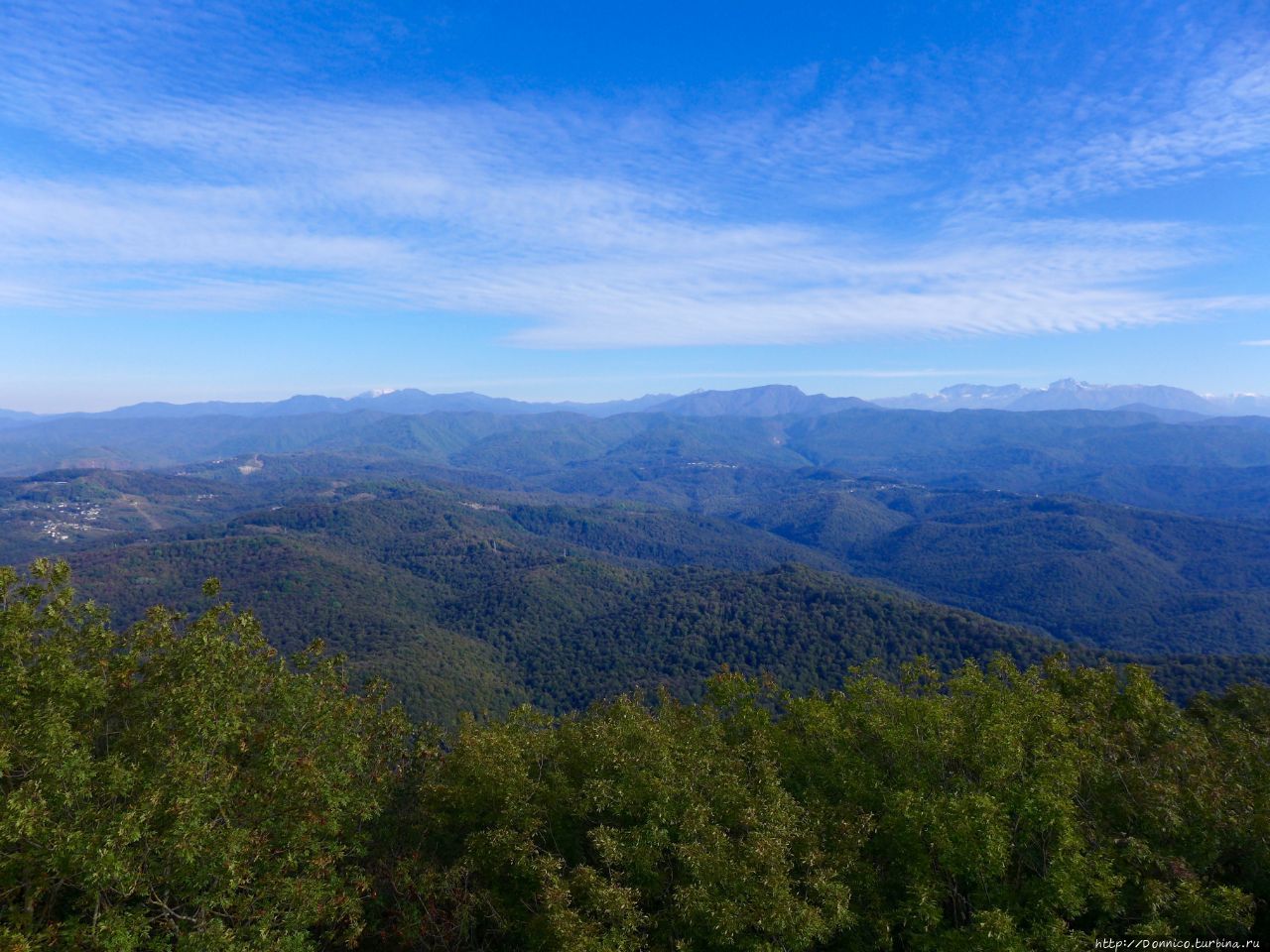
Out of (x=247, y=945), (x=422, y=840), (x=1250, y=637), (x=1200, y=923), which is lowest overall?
(x=1250, y=637)

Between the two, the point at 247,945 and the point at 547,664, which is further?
the point at 547,664

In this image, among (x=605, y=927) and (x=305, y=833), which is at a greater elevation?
(x=305, y=833)

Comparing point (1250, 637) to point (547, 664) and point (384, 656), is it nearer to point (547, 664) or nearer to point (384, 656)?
point (547, 664)

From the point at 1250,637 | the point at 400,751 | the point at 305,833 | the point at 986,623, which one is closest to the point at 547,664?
the point at 986,623

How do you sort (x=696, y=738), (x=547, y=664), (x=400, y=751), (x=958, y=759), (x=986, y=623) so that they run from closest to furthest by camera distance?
(x=958, y=759) → (x=696, y=738) → (x=400, y=751) → (x=986, y=623) → (x=547, y=664)

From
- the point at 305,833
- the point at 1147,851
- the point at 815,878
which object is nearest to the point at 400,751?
the point at 305,833

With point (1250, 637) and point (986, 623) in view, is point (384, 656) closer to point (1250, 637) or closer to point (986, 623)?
point (986, 623)

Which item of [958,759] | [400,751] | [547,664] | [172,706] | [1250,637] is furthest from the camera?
[1250,637]
